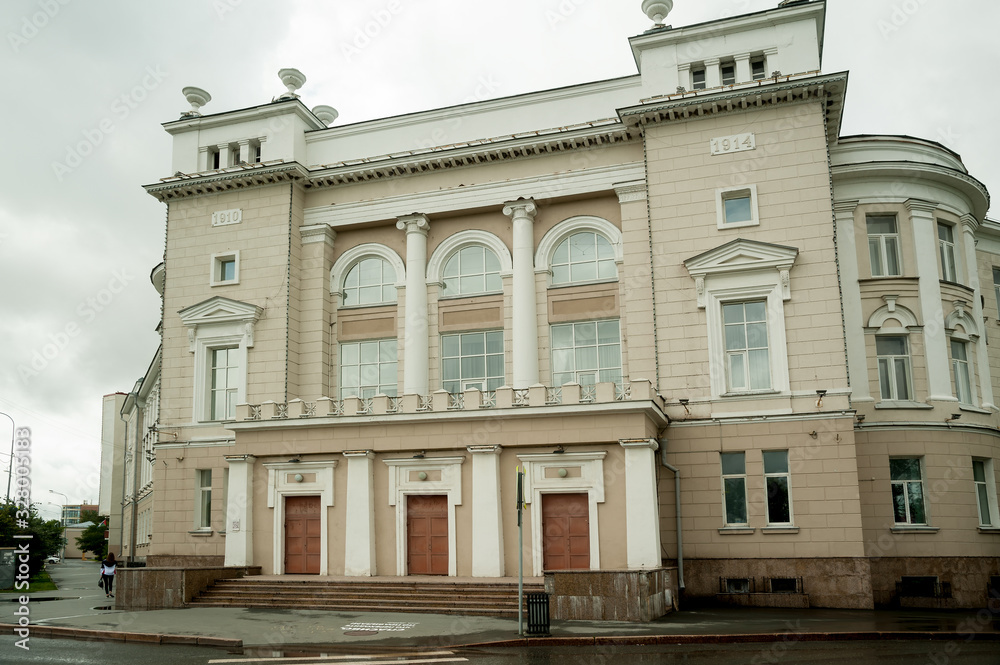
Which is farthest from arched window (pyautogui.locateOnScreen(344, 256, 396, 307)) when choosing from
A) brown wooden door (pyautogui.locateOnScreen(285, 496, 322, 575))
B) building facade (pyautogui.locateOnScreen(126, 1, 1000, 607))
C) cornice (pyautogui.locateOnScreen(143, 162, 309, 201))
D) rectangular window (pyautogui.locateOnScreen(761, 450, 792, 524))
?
rectangular window (pyautogui.locateOnScreen(761, 450, 792, 524))

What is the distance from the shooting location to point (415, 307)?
3183 centimetres

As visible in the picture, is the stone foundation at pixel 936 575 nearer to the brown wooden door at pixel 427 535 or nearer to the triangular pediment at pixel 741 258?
the triangular pediment at pixel 741 258

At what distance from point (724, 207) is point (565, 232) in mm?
5778

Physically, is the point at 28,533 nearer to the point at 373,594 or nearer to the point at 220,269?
the point at 220,269

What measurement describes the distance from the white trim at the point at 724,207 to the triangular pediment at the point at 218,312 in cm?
1679

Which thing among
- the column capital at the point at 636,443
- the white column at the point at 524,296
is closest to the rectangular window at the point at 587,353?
the white column at the point at 524,296

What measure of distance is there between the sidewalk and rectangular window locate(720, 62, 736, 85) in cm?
1709

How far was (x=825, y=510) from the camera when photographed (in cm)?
2528

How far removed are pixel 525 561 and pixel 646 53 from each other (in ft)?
57.5

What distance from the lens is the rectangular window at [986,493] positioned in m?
28.5

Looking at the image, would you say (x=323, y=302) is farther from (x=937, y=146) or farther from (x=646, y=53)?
(x=937, y=146)

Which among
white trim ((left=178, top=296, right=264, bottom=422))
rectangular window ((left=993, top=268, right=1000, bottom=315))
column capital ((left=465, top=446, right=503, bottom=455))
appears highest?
rectangular window ((left=993, top=268, right=1000, bottom=315))

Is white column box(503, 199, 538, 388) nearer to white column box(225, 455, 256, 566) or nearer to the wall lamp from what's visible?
the wall lamp

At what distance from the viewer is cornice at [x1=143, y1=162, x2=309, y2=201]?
107 ft
